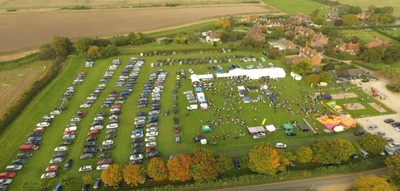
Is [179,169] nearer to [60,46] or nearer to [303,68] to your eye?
[303,68]

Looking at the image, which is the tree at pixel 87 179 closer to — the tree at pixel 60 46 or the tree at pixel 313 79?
the tree at pixel 313 79

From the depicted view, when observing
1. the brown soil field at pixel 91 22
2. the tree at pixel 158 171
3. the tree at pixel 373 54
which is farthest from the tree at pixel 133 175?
the tree at pixel 373 54

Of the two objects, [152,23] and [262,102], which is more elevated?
[152,23]

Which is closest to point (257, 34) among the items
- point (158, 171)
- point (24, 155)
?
point (158, 171)

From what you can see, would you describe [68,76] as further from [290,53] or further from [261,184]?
[290,53]

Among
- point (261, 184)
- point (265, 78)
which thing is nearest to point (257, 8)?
point (265, 78)

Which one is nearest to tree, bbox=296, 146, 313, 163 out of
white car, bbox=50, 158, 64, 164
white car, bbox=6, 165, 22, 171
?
white car, bbox=50, 158, 64, 164

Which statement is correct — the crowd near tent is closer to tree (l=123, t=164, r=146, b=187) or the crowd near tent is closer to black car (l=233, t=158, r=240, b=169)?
black car (l=233, t=158, r=240, b=169)
